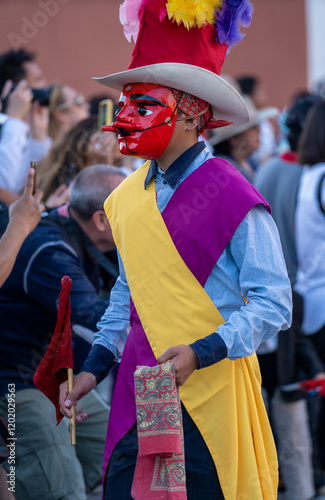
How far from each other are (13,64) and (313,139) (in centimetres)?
254

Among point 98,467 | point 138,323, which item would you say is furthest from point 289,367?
point 138,323

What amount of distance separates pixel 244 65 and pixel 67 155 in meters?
11.0

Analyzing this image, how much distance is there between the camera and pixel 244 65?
49.4ft

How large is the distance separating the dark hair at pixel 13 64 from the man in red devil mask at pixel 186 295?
3500 mm

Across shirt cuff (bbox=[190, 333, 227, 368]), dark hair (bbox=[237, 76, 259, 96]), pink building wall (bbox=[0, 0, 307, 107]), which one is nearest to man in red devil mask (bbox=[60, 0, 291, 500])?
shirt cuff (bbox=[190, 333, 227, 368])

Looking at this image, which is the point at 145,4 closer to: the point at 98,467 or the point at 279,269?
the point at 279,269

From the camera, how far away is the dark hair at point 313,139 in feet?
16.1

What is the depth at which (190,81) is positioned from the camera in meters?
2.52

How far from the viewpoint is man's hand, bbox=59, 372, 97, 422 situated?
2.51 metres

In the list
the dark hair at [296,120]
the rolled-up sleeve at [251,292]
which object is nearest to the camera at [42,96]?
the dark hair at [296,120]

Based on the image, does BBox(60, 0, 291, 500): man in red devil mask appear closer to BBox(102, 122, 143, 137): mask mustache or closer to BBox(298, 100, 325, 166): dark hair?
BBox(102, 122, 143, 137): mask mustache

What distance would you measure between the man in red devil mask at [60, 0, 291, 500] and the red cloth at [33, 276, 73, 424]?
8 cm

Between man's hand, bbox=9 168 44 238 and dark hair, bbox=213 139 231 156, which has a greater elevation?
dark hair, bbox=213 139 231 156

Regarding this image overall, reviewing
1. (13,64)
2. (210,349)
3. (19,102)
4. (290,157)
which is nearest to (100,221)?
(210,349)
